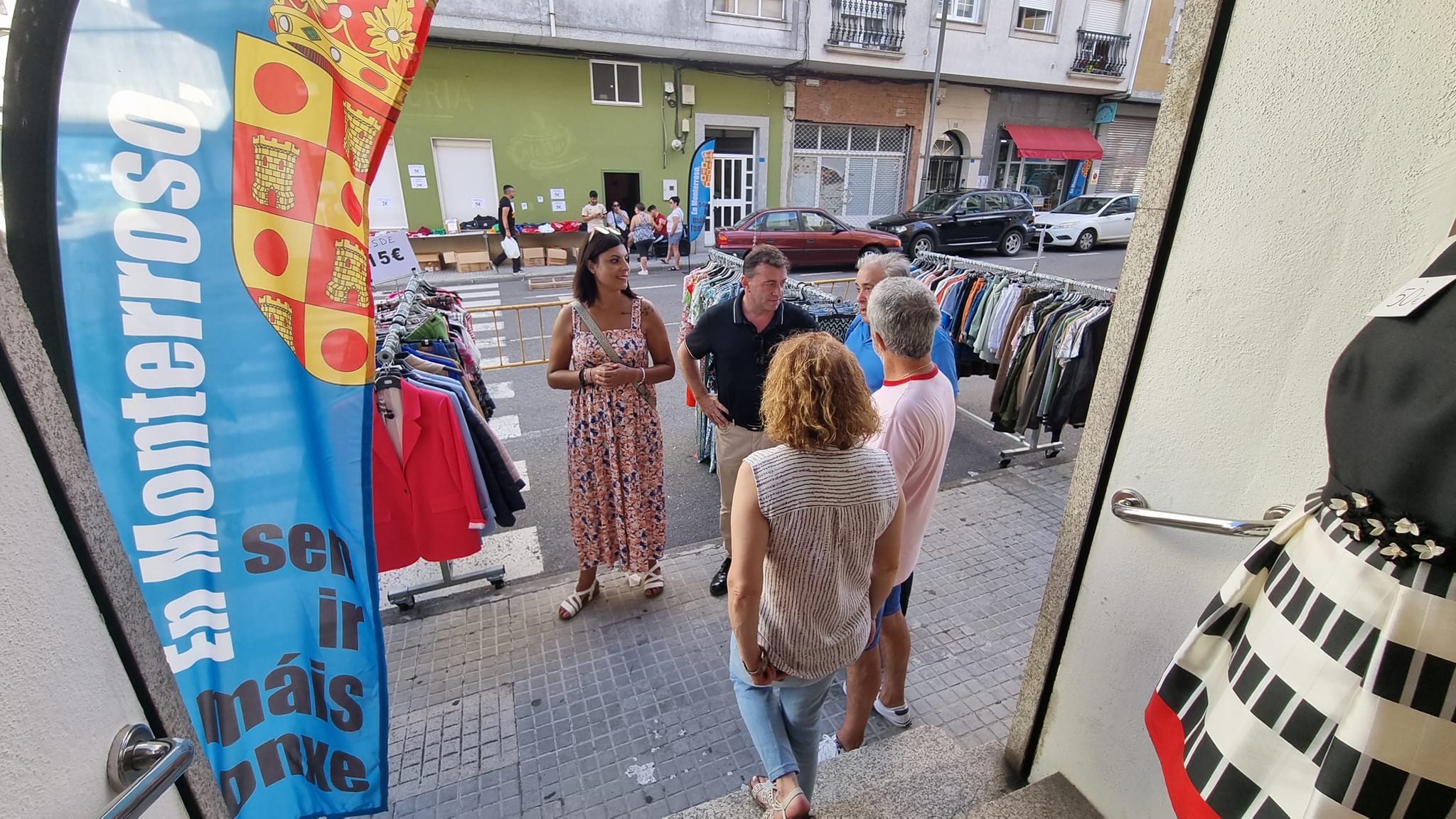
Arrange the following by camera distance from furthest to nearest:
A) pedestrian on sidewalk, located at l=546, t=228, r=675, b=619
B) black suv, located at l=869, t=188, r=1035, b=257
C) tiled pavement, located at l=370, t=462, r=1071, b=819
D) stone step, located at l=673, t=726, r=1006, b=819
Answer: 1. black suv, located at l=869, t=188, r=1035, b=257
2. pedestrian on sidewalk, located at l=546, t=228, r=675, b=619
3. tiled pavement, located at l=370, t=462, r=1071, b=819
4. stone step, located at l=673, t=726, r=1006, b=819

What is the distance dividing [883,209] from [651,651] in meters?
20.0

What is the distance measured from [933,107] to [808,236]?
832cm

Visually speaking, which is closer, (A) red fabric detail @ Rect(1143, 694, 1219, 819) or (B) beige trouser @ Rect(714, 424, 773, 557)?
(A) red fabric detail @ Rect(1143, 694, 1219, 819)

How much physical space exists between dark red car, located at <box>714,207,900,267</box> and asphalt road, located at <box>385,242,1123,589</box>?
172 inches

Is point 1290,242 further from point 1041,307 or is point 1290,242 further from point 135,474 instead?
point 1041,307

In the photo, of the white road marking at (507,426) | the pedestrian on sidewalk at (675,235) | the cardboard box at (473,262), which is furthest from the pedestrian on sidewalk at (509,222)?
the white road marking at (507,426)

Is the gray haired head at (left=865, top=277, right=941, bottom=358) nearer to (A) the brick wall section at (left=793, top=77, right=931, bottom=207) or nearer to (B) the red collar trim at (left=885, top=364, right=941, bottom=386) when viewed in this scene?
(B) the red collar trim at (left=885, top=364, right=941, bottom=386)

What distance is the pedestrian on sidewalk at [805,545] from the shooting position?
1734 millimetres

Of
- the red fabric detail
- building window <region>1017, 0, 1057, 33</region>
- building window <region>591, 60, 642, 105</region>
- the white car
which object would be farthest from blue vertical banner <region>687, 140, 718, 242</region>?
the red fabric detail

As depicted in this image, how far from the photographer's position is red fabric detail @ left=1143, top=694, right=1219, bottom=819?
133 centimetres

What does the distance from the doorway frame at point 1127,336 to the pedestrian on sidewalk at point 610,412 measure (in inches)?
77.9

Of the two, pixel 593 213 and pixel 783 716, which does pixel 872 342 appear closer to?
pixel 783 716

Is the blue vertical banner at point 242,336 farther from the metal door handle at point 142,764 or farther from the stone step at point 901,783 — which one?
the stone step at point 901,783

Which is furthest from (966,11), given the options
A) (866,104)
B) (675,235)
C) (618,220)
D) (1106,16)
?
(618,220)
